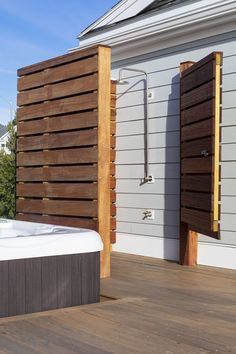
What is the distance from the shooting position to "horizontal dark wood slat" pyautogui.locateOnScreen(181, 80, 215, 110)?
5.41 m

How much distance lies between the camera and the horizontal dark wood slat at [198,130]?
545 cm

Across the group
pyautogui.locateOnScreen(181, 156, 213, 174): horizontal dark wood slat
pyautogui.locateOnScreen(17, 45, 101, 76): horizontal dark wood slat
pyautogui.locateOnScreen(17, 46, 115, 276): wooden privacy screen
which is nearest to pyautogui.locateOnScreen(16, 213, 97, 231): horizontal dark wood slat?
pyautogui.locateOnScreen(17, 46, 115, 276): wooden privacy screen

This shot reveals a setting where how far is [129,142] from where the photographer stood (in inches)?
297

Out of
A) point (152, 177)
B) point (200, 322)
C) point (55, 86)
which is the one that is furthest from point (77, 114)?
point (200, 322)

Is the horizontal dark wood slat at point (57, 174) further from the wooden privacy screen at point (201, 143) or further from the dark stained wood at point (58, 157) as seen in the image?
the wooden privacy screen at point (201, 143)

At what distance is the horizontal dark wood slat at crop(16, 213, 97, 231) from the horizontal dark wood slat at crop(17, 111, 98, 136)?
937 millimetres

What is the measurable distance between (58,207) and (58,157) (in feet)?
1.77

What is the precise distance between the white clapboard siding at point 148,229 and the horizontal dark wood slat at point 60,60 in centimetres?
229

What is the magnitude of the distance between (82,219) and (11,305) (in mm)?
1901

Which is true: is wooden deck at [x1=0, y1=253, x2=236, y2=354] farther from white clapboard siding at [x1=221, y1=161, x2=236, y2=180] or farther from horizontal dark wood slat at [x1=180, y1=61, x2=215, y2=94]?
horizontal dark wood slat at [x1=180, y1=61, x2=215, y2=94]

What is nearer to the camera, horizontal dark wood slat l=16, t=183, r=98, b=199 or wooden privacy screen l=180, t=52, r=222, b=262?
wooden privacy screen l=180, t=52, r=222, b=262

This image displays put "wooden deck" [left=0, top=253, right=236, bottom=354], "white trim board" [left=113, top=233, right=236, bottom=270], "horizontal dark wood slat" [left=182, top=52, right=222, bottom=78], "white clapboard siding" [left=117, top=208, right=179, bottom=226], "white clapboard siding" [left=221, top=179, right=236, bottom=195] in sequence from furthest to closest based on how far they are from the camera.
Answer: "white clapboard siding" [left=117, top=208, right=179, bottom=226]
"white trim board" [left=113, top=233, right=236, bottom=270]
"white clapboard siding" [left=221, top=179, right=236, bottom=195]
"horizontal dark wood slat" [left=182, top=52, right=222, bottom=78]
"wooden deck" [left=0, top=253, right=236, bottom=354]

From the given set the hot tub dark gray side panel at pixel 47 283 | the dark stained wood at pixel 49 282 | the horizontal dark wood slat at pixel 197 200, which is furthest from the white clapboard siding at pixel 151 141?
the dark stained wood at pixel 49 282

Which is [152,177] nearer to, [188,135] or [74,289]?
[188,135]
